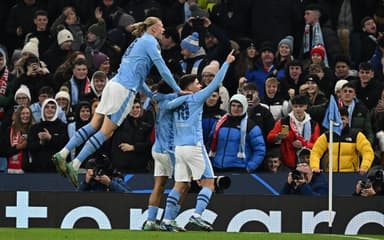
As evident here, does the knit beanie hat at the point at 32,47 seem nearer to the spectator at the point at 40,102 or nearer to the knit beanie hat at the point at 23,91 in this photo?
the knit beanie hat at the point at 23,91

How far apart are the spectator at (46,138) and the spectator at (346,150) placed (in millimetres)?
4354

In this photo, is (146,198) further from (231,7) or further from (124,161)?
(231,7)

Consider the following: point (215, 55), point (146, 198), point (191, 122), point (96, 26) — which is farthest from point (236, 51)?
point (191, 122)

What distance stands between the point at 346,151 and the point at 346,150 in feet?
0.07

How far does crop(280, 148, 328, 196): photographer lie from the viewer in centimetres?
2444

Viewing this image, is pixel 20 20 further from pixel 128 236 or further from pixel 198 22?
pixel 128 236

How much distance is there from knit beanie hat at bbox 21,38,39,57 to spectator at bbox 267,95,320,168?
578cm

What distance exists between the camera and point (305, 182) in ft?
80.4

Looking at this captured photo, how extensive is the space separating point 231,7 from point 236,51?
1969mm

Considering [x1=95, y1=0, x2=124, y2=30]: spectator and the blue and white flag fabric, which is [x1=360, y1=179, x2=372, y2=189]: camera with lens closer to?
the blue and white flag fabric

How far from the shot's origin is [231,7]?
30281mm

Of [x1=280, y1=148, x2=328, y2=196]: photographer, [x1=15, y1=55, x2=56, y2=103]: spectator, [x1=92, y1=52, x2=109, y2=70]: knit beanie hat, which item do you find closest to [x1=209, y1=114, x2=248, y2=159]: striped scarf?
[x1=280, y1=148, x2=328, y2=196]: photographer

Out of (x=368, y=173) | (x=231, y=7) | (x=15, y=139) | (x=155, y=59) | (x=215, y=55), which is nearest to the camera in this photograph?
(x=155, y=59)

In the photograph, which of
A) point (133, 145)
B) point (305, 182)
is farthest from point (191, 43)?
point (305, 182)
